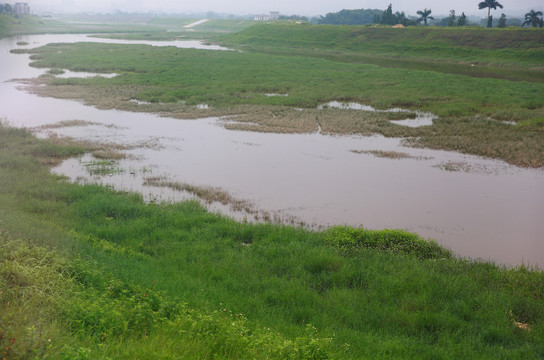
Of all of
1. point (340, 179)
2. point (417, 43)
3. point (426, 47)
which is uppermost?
point (417, 43)

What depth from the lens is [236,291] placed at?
759cm

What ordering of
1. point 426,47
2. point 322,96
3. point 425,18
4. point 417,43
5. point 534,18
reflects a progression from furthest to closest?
point 425,18, point 534,18, point 417,43, point 426,47, point 322,96

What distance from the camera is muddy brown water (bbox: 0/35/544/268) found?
1188 centimetres

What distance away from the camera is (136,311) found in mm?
5789

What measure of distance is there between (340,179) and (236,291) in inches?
346

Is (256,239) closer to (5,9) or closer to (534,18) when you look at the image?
(5,9)

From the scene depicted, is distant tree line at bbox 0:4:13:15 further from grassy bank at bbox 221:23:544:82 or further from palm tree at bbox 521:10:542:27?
palm tree at bbox 521:10:542:27

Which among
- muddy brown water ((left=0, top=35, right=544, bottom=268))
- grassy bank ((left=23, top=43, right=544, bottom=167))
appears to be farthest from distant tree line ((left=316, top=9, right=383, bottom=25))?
muddy brown water ((left=0, top=35, right=544, bottom=268))

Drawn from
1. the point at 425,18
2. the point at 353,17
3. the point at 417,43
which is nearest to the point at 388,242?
the point at 417,43

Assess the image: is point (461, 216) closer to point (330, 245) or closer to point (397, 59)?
point (330, 245)

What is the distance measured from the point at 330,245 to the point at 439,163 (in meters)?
9.57

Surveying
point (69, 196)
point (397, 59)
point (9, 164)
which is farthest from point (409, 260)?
point (397, 59)

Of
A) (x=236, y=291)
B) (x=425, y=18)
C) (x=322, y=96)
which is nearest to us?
(x=236, y=291)

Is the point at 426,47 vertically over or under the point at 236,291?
over
